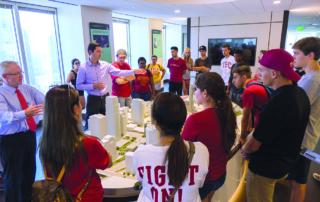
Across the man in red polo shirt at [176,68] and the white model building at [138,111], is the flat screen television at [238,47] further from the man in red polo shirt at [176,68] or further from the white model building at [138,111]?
the white model building at [138,111]

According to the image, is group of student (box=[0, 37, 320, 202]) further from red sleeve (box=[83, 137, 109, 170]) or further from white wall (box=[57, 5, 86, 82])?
white wall (box=[57, 5, 86, 82])

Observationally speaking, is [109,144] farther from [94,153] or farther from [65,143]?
[65,143]

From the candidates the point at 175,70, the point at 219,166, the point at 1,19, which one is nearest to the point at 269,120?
the point at 219,166

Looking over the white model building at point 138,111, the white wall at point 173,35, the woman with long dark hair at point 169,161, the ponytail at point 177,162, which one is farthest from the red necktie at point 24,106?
the white wall at point 173,35

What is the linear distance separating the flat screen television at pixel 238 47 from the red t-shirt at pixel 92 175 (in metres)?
6.52

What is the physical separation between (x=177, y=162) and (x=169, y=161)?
3cm

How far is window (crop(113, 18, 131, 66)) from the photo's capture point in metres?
6.81

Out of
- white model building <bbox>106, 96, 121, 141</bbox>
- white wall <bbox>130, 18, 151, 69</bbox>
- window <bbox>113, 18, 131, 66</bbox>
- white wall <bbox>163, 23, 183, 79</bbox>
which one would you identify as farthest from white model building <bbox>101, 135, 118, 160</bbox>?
white wall <bbox>163, 23, 183, 79</bbox>

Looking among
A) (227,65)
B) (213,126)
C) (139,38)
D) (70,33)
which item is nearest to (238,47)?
(227,65)

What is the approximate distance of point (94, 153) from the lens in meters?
1.04

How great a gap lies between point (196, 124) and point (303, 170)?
1.16 metres

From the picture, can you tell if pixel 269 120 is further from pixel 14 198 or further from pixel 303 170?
pixel 14 198

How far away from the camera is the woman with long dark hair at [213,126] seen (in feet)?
3.79

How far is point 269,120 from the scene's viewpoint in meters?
1.19
